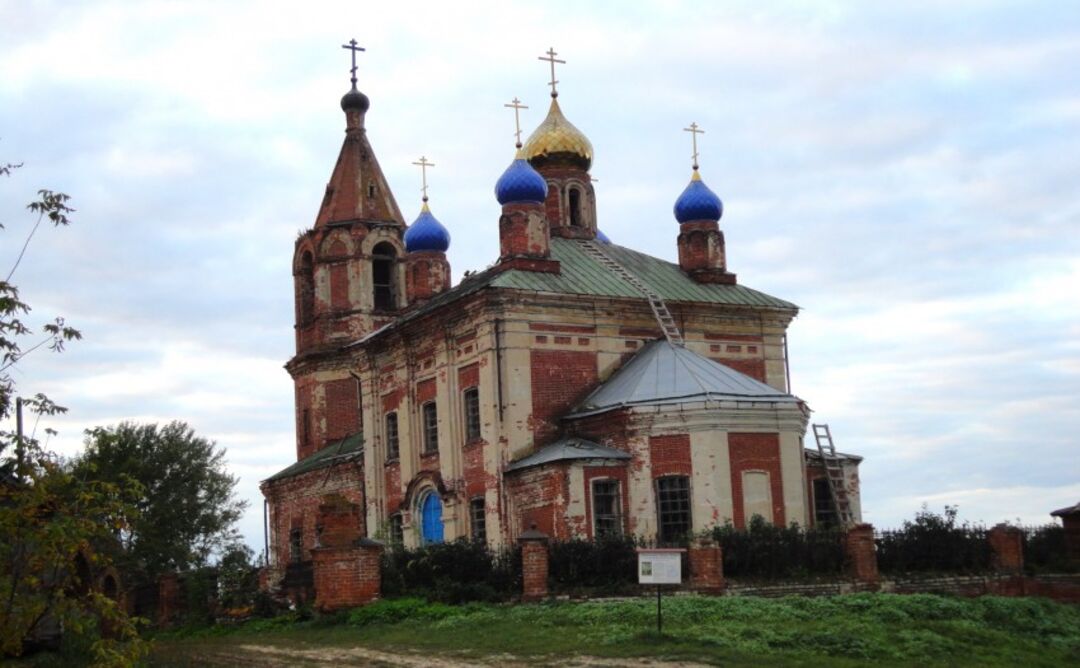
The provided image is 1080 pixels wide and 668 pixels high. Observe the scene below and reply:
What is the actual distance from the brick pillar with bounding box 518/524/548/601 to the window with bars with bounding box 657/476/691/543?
4.37 m

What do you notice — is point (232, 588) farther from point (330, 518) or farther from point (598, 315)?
point (598, 315)

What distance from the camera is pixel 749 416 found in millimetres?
27266

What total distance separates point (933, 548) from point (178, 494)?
2853cm

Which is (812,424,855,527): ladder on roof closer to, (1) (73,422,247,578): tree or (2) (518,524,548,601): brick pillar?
(2) (518,524,548,601): brick pillar

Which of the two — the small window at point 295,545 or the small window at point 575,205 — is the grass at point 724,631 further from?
the small window at point 295,545

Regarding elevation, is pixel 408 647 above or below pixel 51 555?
below

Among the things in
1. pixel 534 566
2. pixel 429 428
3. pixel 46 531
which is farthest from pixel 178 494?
pixel 46 531

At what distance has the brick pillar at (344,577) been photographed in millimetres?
23562

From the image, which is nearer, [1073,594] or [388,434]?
[1073,594]

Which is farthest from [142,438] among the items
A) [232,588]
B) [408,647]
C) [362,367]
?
[408,647]

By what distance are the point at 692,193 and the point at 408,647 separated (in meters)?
17.9

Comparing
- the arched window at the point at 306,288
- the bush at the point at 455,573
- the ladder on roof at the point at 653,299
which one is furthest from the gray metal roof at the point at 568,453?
the arched window at the point at 306,288

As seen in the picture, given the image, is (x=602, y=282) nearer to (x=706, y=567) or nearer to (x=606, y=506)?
(x=606, y=506)

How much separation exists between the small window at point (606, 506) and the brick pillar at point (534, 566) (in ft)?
13.0
